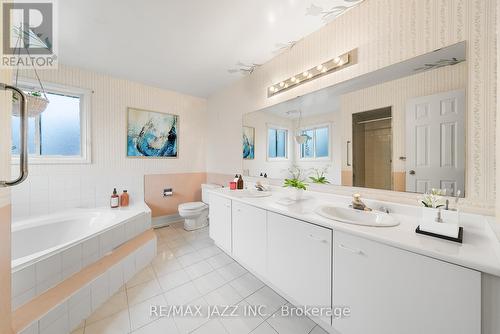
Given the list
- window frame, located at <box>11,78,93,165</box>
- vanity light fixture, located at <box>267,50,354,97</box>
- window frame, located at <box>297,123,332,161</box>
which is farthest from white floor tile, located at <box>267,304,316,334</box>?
window frame, located at <box>11,78,93,165</box>

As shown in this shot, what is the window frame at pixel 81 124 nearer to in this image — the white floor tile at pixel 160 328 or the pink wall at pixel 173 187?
the pink wall at pixel 173 187

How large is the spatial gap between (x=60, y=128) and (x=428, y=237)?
378 cm

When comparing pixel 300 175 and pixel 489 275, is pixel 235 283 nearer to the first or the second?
pixel 300 175

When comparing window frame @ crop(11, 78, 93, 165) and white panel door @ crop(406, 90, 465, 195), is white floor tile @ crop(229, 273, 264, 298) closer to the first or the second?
white panel door @ crop(406, 90, 465, 195)

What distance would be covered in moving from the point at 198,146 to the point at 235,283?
2525 mm

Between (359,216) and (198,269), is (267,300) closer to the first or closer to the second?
(198,269)

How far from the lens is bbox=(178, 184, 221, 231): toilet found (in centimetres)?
278

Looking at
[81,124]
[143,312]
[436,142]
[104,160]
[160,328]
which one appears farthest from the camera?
[104,160]

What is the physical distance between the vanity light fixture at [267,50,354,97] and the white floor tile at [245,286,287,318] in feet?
6.60

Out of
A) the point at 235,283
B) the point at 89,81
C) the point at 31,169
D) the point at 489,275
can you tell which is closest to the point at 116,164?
the point at 31,169

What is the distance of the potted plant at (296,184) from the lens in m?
1.69

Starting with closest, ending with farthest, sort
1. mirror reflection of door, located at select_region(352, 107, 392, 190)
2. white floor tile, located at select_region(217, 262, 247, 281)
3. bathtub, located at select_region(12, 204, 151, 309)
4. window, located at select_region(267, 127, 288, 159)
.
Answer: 1. bathtub, located at select_region(12, 204, 151, 309)
2. mirror reflection of door, located at select_region(352, 107, 392, 190)
3. white floor tile, located at select_region(217, 262, 247, 281)
4. window, located at select_region(267, 127, 288, 159)

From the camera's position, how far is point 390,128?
4.20 ft

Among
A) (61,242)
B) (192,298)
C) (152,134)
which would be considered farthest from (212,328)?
(152,134)
